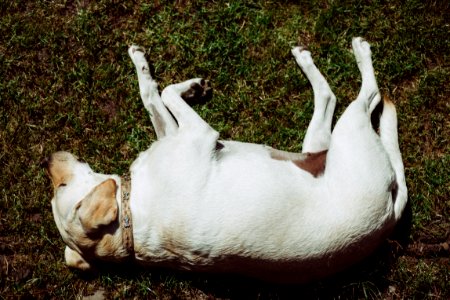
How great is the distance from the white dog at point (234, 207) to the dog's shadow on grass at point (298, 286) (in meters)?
0.79

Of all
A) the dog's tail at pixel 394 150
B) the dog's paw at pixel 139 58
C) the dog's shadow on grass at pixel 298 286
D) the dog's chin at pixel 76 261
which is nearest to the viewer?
the dog's tail at pixel 394 150

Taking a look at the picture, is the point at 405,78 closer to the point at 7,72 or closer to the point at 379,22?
the point at 379,22

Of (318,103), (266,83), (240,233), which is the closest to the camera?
(240,233)

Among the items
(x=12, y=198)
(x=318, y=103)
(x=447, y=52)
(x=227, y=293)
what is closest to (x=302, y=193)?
(x=318, y=103)

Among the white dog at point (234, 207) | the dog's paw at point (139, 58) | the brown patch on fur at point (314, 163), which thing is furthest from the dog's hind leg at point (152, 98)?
the brown patch on fur at point (314, 163)

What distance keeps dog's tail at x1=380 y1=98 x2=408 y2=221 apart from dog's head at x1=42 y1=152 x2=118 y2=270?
7.56ft

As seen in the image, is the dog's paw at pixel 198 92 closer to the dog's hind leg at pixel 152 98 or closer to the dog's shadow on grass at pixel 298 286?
the dog's hind leg at pixel 152 98

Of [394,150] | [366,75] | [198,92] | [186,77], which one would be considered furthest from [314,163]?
[186,77]

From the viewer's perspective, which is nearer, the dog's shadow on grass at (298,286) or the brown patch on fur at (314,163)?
the brown patch on fur at (314,163)

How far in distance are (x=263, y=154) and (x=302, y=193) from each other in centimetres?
48

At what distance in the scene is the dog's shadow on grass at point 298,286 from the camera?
4.96 meters

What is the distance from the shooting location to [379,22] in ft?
17.3

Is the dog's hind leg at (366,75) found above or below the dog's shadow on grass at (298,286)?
above

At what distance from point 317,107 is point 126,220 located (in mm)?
2142
